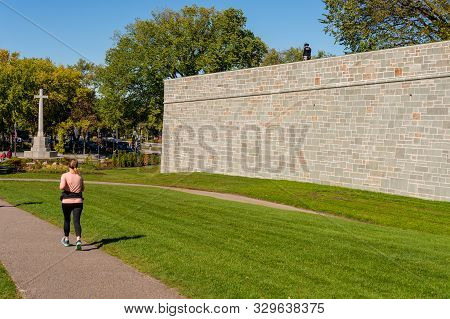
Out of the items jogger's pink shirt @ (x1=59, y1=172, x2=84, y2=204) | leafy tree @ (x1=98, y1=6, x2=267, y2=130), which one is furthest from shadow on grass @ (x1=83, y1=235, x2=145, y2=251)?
leafy tree @ (x1=98, y1=6, x2=267, y2=130)

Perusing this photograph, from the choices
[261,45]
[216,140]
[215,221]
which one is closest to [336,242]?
[215,221]

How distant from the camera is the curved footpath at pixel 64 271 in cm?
604

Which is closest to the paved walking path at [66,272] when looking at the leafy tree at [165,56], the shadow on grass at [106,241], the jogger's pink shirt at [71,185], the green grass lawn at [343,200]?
the shadow on grass at [106,241]

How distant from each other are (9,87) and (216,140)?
1429 inches

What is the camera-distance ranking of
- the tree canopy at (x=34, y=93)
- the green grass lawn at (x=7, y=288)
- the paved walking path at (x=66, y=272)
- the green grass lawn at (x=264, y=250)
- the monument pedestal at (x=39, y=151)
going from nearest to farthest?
1. the green grass lawn at (x=7, y=288)
2. the paved walking path at (x=66, y=272)
3. the green grass lawn at (x=264, y=250)
4. the monument pedestal at (x=39, y=151)
5. the tree canopy at (x=34, y=93)

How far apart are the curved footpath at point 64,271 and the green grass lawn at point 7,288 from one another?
0.28 ft

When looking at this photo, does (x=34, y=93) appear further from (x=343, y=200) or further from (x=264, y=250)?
(x=264, y=250)

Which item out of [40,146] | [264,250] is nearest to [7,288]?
[264,250]

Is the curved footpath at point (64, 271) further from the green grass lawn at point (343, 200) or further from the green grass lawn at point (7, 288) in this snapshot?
the green grass lawn at point (343, 200)

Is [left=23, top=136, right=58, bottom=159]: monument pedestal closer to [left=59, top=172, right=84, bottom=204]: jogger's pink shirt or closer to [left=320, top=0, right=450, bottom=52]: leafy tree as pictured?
[left=320, top=0, right=450, bottom=52]: leafy tree

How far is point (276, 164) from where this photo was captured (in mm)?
21422

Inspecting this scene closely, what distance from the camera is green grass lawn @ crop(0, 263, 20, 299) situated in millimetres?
5828

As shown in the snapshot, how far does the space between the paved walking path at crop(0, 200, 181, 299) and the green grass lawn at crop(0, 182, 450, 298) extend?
34 centimetres

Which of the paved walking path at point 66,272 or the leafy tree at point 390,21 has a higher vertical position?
the leafy tree at point 390,21
